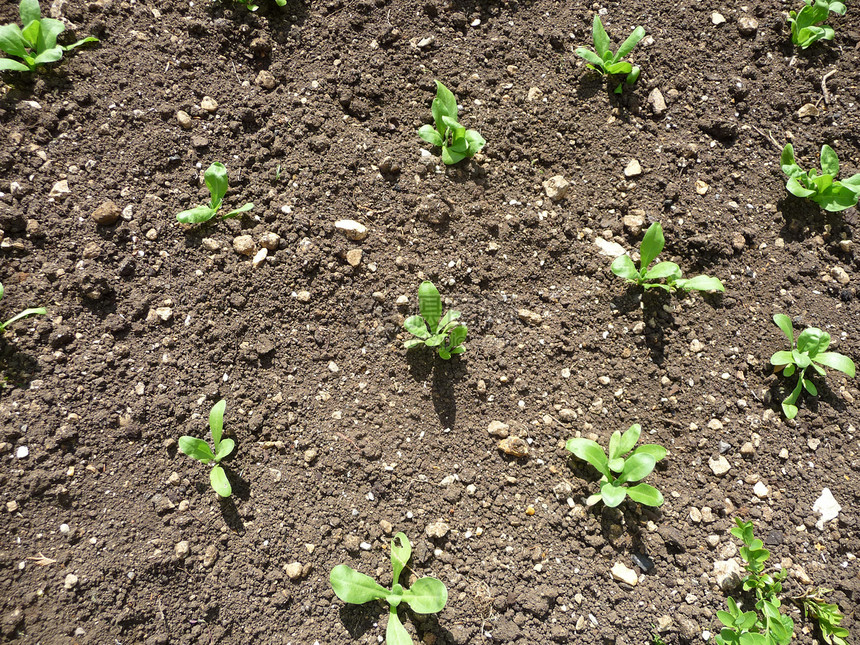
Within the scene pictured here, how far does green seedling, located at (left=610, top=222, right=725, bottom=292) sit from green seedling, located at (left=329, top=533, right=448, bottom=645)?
121 centimetres

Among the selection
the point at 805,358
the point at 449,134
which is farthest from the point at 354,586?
the point at 805,358

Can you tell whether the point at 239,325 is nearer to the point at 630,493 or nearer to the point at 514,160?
the point at 514,160

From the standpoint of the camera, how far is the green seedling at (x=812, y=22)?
2174 millimetres

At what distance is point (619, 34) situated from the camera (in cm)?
221

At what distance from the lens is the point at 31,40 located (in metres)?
1.96

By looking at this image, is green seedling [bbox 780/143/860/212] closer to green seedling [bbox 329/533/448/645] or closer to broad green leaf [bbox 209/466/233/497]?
green seedling [bbox 329/533/448/645]

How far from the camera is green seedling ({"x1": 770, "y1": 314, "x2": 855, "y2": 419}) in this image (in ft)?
6.20

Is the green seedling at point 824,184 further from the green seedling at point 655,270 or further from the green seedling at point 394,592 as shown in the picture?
the green seedling at point 394,592

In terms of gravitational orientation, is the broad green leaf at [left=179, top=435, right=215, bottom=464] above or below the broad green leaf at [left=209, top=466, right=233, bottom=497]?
above

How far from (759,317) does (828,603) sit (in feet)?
3.23

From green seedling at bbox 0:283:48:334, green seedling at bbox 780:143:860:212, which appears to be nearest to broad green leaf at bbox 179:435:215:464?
green seedling at bbox 0:283:48:334

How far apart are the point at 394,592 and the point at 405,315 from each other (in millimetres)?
928

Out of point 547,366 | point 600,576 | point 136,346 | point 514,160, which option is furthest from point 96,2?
point 600,576

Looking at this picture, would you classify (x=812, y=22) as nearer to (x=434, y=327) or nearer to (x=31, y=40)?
(x=434, y=327)
